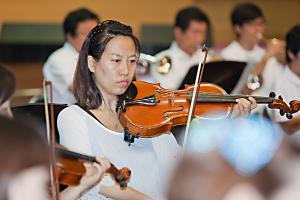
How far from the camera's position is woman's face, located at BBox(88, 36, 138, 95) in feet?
7.80

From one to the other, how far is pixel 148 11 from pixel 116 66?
4662 mm

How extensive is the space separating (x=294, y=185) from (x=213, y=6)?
6.15 meters

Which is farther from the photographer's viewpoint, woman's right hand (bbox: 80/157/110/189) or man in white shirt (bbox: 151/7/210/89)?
man in white shirt (bbox: 151/7/210/89)

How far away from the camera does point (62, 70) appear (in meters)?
4.08

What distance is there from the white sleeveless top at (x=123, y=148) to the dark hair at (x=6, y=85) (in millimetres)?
202

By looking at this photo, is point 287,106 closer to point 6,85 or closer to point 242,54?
point 6,85

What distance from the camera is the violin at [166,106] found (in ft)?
7.88

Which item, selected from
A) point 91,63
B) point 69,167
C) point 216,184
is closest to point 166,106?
point 91,63

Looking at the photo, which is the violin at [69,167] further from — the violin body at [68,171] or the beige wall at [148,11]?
the beige wall at [148,11]

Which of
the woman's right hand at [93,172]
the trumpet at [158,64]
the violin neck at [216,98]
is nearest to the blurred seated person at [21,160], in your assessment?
the woman's right hand at [93,172]

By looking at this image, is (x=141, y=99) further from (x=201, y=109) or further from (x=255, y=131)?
(x=255, y=131)

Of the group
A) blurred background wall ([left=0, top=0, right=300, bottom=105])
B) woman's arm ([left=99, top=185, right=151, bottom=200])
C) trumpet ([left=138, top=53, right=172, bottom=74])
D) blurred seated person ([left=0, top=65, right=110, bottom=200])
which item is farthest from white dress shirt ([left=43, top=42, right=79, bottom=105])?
blurred seated person ([left=0, top=65, right=110, bottom=200])

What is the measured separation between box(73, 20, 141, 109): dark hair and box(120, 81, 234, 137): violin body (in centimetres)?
14

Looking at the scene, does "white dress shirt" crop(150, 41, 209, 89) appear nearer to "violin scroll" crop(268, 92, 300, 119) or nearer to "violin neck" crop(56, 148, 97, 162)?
"violin scroll" crop(268, 92, 300, 119)
